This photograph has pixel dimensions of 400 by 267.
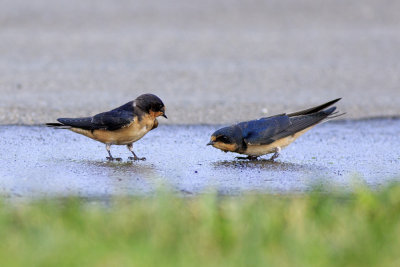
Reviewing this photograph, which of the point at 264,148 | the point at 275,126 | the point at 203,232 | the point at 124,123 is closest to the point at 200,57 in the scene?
the point at 275,126

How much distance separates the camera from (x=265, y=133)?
671 centimetres

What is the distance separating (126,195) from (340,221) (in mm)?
1445

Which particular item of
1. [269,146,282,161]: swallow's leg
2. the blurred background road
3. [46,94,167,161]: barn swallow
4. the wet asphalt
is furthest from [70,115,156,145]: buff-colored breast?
the blurred background road

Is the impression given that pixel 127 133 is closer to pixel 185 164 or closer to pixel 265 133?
pixel 185 164

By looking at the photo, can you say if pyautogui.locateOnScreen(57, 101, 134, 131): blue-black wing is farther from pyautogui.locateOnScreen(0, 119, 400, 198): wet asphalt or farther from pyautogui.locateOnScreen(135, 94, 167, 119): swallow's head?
pyautogui.locateOnScreen(0, 119, 400, 198): wet asphalt

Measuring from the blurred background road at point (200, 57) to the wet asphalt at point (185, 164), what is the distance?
34.5 inches

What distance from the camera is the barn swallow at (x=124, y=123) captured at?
21.8ft

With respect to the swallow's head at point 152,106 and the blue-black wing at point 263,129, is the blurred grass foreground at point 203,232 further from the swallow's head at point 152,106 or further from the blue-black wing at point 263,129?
the swallow's head at point 152,106

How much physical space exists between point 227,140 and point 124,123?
0.84m

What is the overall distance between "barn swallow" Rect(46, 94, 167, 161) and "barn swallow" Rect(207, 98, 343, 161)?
0.57 meters

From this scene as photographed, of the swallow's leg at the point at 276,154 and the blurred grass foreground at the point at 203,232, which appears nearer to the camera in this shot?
the blurred grass foreground at the point at 203,232

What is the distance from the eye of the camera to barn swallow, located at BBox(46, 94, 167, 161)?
262 inches

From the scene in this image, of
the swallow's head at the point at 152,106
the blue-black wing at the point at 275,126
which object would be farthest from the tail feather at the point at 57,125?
the blue-black wing at the point at 275,126

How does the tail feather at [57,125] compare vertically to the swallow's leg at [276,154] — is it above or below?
above
